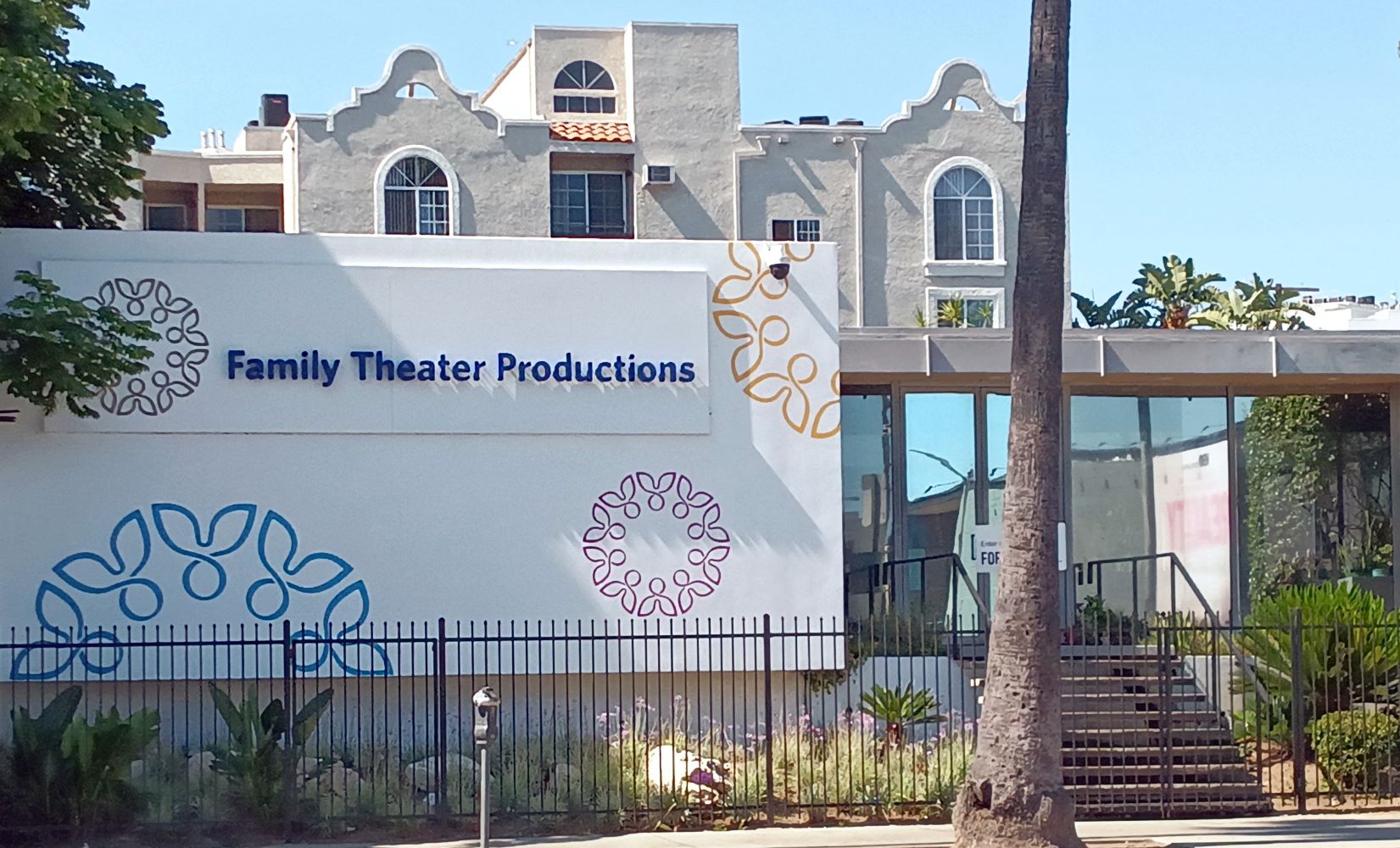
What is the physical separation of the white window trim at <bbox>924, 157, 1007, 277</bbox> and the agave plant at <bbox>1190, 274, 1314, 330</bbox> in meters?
5.36

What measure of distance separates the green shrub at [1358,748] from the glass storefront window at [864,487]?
607cm

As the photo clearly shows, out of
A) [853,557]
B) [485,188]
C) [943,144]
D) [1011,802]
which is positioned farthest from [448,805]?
[943,144]

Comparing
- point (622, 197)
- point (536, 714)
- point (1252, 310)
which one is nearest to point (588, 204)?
point (622, 197)

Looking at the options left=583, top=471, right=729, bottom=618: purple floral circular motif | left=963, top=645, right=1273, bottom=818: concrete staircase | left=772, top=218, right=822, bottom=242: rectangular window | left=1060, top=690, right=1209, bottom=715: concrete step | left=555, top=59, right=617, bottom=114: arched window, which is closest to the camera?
left=963, top=645, right=1273, bottom=818: concrete staircase

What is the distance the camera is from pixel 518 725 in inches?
712

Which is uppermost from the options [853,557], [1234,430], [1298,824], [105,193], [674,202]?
[674,202]

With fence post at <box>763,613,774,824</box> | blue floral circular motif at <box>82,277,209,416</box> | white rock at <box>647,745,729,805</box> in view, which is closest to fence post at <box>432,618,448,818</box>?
white rock at <box>647,745,729,805</box>

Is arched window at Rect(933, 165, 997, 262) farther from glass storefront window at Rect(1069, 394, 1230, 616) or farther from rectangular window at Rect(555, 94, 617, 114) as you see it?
glass storefront window at Rect(1069, 394, 1230, 616)

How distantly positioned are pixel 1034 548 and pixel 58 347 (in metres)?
8.72

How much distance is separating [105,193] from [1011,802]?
449 inches

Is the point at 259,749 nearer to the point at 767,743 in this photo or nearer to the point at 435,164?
the point at 767,743

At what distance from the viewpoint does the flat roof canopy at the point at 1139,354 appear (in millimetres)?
20656

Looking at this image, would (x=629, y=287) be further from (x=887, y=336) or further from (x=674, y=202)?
(x=674, y=202)

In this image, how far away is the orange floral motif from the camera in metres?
18.5
